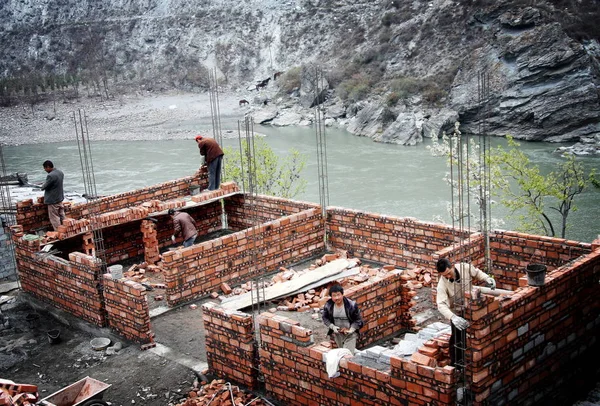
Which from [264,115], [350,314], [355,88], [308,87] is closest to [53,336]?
[350,314]

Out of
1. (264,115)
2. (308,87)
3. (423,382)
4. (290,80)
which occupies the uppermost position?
(290,80)

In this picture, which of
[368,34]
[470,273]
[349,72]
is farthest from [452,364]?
[368,34]

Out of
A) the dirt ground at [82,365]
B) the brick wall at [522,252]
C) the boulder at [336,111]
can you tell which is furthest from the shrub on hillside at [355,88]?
the dirt ground at [82,365]

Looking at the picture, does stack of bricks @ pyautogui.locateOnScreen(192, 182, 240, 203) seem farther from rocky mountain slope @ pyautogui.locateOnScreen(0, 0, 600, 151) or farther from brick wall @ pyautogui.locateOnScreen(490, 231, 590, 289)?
rocky mountain slope @ pyautogui.locateOnScreen(0, 0, 600, 151)

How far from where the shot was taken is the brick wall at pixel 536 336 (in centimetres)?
519

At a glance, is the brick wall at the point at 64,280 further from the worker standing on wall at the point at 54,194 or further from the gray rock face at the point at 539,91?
the gray rock face at the point at 539,91

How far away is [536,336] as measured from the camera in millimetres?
5762

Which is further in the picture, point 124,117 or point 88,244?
point 124,117

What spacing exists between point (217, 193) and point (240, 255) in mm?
2031

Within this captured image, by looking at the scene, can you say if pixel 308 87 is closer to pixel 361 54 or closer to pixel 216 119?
pixel 361 54

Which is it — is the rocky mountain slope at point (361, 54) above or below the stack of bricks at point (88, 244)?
above

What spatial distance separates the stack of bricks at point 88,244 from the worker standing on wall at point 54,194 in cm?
45

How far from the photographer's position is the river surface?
21453mm

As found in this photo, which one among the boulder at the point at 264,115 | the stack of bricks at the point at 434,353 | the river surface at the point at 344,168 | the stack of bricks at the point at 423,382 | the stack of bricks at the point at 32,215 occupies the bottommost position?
the river surface at the point at 344,168
